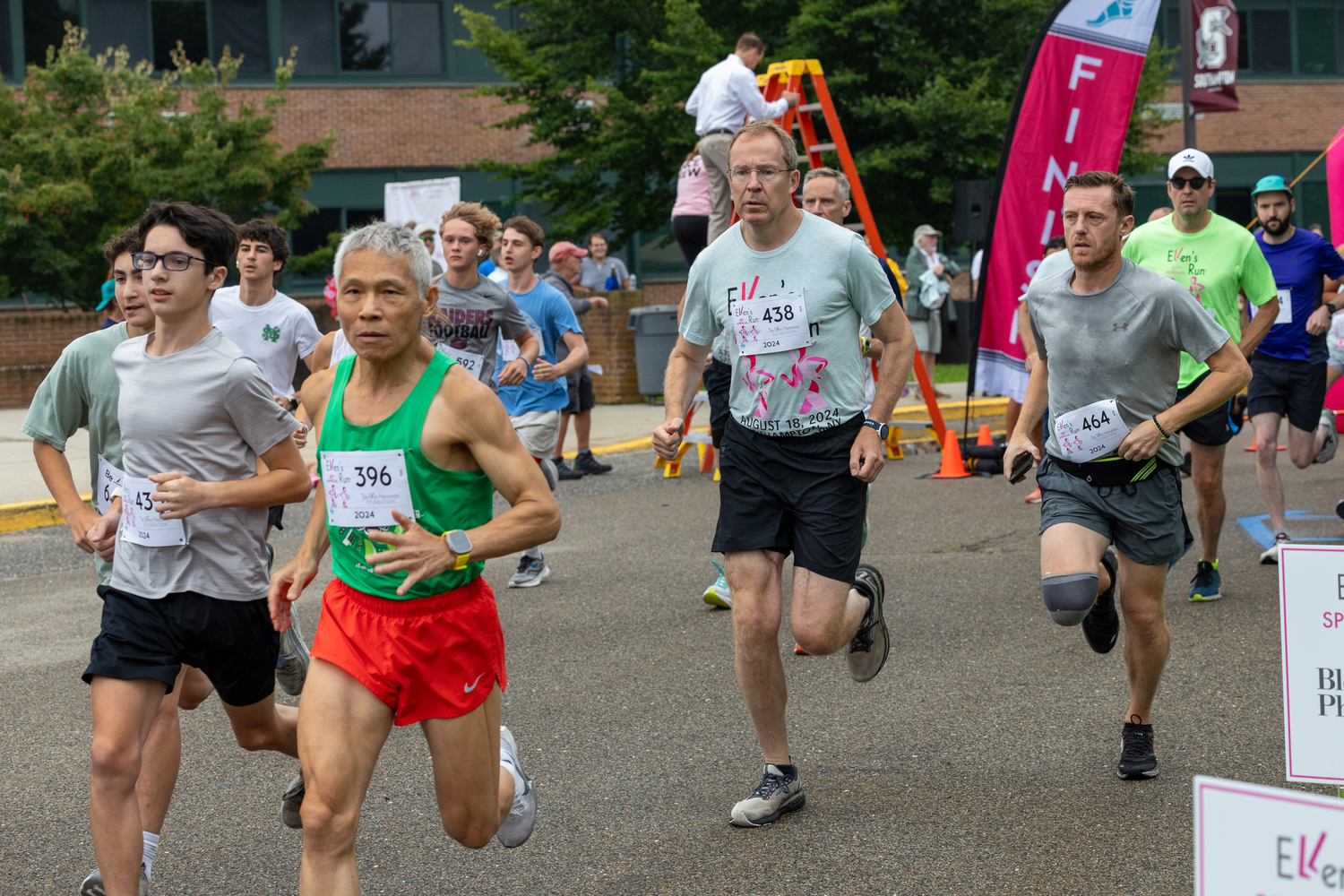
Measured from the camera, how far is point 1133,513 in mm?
4719

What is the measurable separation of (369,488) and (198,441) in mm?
754

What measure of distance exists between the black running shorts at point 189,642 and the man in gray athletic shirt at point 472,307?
138 inches

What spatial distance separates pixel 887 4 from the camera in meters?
20.8

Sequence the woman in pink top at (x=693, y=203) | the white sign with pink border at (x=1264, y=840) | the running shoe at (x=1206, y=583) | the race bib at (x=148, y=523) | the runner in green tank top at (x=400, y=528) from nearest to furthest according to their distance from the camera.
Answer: the white sign with pink border at (x=1264, y=840) → the runner in green tank top at (x=400, y=528) → the race bib at (x=148, y=523) → the running shoe at (x=1206, y=583) → the woman in pink top at (x=693, y=203)

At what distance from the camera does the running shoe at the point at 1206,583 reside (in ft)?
23.7

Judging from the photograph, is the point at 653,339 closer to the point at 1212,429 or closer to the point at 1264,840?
the point at 1212,429

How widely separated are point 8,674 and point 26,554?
3373 mm

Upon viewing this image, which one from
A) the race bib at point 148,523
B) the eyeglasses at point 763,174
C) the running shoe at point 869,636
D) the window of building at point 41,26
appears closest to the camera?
the race bib at point 148,523

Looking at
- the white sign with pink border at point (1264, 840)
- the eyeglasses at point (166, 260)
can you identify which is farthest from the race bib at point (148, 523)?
the white sign with pink border at point (1264, 840)

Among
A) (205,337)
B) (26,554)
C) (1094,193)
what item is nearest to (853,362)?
(1094,193)

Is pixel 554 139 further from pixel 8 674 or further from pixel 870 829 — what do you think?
pixel 870 829

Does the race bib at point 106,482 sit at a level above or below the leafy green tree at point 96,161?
below

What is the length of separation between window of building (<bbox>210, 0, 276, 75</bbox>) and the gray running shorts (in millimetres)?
24296

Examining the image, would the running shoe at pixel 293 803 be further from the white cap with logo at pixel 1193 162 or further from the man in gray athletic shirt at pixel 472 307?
the white cap with logo at pixel 1193 162
